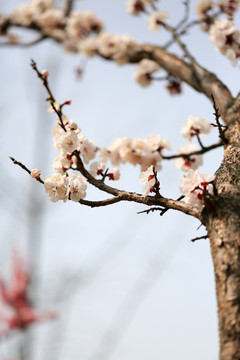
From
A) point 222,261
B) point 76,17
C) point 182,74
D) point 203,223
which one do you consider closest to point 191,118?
point 182,74

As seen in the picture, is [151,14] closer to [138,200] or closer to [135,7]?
[135,7]

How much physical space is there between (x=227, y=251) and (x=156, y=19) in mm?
2697

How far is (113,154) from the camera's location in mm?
2557

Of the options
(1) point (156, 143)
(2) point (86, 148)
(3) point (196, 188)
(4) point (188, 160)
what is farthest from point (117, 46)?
(3) point (196, 188)

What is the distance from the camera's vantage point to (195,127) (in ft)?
7.74

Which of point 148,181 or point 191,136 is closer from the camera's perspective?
point 148,181

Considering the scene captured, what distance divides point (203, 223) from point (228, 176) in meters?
0.22

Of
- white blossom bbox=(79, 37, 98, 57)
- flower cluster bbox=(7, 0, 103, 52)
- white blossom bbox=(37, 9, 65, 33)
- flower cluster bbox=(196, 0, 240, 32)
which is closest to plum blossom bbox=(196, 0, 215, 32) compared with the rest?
flower cluster bbox=(196, 0, 240, 32)

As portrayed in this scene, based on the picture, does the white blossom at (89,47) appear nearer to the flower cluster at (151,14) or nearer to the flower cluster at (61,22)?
the flower cluster at (61,22)

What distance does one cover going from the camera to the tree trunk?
1015mm

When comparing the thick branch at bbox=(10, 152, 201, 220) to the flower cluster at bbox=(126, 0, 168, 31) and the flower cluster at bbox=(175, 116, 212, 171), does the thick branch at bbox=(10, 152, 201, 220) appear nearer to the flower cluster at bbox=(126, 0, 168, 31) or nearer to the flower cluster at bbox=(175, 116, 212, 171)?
the flower cluster at bbox=(175, 116, 212, 171)

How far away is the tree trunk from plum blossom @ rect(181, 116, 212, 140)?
3.03 ft

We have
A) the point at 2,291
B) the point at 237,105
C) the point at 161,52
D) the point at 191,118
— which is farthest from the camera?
the point at 2,291

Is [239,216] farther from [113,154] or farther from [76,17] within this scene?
[76,17]
